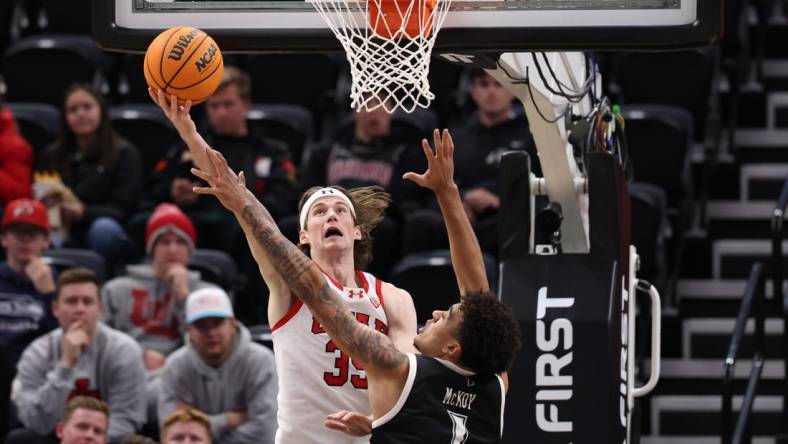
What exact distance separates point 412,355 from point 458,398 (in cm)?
22

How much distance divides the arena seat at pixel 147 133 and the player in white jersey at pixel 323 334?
5074 millimetres

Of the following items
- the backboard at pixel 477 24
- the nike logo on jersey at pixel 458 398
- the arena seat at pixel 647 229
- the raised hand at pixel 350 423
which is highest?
the backboard at pixel 477 24

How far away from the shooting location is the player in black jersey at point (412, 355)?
226 inches

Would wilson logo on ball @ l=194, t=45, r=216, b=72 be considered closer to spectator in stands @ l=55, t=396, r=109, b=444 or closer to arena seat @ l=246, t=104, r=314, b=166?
spectator in stands @ l=55, t=396, r=109, b=444

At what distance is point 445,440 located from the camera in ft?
19.0

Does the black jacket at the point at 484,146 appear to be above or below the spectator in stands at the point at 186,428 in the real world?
above

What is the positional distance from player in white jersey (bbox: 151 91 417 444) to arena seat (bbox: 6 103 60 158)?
206 inches

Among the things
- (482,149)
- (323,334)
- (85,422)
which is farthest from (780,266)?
(85,422)

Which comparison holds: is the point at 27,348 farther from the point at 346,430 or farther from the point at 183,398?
the point at 346,430

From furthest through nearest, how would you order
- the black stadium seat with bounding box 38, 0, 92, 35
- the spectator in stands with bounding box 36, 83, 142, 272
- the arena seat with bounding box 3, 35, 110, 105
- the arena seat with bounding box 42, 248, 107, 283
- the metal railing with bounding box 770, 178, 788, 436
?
1. the black stadium seat with bounding box 38, 0, 92, 35
2. the arena seat with bounding box 3, 35, 110, 105
3. the spectator in stands with bounding box 36, 83, 142, 272
4. the arena seat with bounding box 42, 248, 107, 283
5. the metal railing with bounding box 770, 178, 788, 436

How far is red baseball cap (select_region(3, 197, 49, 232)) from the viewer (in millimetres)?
9812

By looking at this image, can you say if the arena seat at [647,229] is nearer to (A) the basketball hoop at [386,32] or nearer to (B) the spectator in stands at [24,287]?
(B) the spectator in stands at [24,287]

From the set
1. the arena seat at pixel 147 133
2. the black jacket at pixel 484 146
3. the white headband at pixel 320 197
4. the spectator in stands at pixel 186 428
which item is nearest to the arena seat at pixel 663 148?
the black jacket at pixel 484 146

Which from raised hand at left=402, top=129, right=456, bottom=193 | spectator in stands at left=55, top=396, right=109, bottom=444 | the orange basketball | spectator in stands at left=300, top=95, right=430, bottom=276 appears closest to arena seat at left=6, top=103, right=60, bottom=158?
spectator in stands at left=300, top=95, right=430, bottom=276
